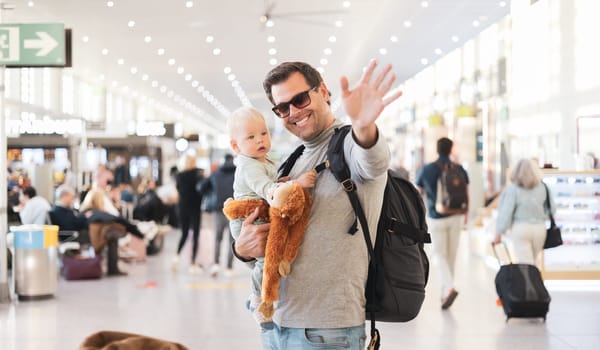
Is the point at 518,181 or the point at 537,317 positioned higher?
the point at 518,181

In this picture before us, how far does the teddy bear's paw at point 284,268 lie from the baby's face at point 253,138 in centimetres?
52

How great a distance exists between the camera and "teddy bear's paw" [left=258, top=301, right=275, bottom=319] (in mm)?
2664

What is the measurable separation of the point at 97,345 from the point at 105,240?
28.4 ft

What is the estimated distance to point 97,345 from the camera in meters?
3.94

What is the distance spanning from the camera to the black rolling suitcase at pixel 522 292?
795 cm

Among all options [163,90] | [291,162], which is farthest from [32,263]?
[163,90]

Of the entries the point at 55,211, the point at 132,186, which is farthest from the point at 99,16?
the point at 132,186

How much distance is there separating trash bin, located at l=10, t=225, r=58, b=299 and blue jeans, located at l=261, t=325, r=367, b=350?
7.81 meters

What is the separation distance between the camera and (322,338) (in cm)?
255

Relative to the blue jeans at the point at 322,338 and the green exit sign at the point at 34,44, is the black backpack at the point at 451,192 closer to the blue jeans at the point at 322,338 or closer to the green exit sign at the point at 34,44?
the green exit sign at the point at 34,44

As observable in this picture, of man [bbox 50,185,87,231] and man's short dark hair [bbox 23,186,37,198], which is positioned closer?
man [bbox 50,185,87,231]

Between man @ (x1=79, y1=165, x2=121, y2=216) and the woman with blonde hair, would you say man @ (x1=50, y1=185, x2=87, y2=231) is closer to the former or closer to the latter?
Result: man @ (x1=79, y1=165, x2=121, y2=216)

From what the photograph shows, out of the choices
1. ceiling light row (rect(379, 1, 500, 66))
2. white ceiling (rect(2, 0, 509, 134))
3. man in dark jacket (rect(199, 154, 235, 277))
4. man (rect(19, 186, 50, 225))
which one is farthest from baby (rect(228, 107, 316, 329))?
ceiling light row (rect(379, 1, 500, 66))

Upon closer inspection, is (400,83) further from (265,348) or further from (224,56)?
(265,348)
